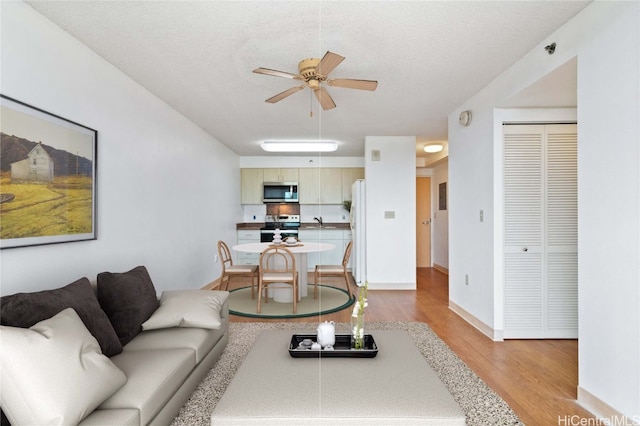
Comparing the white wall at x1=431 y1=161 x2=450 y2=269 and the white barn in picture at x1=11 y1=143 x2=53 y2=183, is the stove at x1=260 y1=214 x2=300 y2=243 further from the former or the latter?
the white barn in picture at x1=11 y1=143 x2=53 y2=183

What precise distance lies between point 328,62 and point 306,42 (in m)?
0.35

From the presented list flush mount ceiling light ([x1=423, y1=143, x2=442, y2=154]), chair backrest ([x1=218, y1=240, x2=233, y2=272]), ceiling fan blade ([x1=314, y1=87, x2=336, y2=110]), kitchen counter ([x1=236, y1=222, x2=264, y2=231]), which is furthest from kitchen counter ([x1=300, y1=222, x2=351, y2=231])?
ceiling fan blade ([x1=314, y1=87, x2=336, y2=110])

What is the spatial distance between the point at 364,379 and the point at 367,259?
149 inches

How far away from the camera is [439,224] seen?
750 cm

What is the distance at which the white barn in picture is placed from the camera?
6.39ft

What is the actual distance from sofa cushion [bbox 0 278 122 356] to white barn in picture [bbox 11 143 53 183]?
67 centimetres

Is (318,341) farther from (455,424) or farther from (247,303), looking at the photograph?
(247,303)

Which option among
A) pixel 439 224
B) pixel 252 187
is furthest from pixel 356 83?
pixel 439 224

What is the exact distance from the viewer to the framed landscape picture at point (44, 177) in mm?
1899

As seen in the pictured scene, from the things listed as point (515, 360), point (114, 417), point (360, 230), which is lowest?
point (515, 360)

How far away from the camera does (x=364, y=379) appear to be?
175cm

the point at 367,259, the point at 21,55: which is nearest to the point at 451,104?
the point at 367,259

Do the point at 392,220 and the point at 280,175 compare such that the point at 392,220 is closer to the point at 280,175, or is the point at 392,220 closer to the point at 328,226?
the point at 328,226

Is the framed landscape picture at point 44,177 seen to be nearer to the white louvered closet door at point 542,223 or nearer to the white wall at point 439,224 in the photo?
the white louvered closet door at point 542,223
